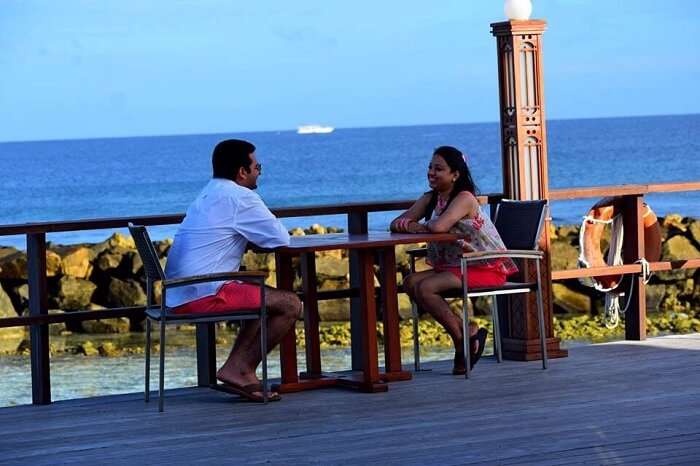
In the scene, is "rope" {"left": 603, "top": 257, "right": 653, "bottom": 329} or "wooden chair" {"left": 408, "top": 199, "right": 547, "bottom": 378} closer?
"wooden chair" {"left": 408, "top": 199, "right": 547, "bottom": 378}

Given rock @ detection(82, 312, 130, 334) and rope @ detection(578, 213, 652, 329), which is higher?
rope @ detection(578, 213, 652, 329)

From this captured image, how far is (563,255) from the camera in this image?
62.6 feet

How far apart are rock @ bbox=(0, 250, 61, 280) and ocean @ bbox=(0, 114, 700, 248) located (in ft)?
40.9

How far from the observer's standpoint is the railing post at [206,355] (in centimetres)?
691

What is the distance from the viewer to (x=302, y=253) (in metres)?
6.39

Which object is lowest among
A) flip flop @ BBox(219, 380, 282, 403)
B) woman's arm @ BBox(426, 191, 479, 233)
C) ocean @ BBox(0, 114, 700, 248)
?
flip flop @ BBox(219, 380, 282, 403)

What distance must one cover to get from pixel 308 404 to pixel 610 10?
37.4 metres

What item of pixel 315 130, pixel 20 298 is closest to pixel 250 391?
pixel 20 298

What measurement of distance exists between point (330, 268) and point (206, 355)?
9696 mm

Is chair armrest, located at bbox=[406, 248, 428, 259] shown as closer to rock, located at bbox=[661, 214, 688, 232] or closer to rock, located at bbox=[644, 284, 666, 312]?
rock, located at bbox=[644, 284, 666, 312]

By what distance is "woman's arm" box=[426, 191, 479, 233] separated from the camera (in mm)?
6703

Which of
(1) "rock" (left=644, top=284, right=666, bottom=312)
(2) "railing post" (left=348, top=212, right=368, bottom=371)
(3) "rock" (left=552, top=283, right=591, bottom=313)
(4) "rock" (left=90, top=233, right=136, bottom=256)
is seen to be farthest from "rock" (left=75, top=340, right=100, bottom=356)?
(2) "railing post" (left=348, top=212, right=368, bottom=371)

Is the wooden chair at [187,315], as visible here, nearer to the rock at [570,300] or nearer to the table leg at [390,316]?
the table leg at [390,316]

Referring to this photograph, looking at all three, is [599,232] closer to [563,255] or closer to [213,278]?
[213,278]
